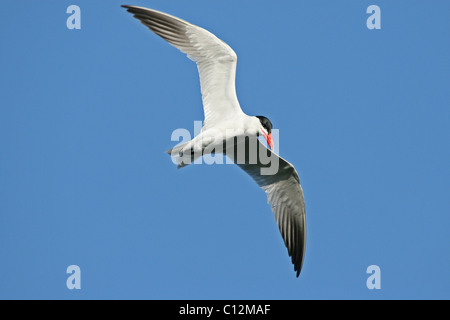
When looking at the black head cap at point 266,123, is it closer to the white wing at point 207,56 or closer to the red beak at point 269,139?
the red beak at point 269,139

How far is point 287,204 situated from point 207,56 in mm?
3222

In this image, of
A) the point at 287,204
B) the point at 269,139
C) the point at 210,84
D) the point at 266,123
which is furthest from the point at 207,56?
the point at 287,204

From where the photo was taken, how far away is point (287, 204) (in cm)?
1203

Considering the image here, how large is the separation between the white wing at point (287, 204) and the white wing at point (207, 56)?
1343 mm

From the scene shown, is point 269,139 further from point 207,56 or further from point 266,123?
point 207,56

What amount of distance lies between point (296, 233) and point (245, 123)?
2625mm

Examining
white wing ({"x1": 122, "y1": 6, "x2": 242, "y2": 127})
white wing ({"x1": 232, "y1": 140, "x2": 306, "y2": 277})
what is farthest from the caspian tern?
white wing ({"x1": 232, "y1": 140, "x2": 306, "y2": 277})

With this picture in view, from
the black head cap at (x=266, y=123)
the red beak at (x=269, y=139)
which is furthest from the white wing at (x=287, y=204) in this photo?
the black head cap at (x=266, y=123)

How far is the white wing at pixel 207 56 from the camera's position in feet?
34.6
